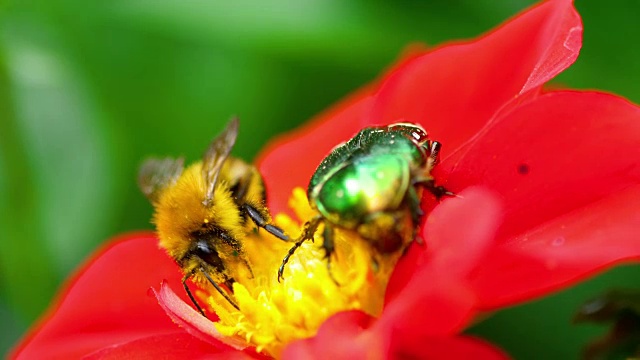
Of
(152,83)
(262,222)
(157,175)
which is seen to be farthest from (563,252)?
(152,83)

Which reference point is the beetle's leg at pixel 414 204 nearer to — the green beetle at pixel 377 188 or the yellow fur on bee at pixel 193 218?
the green beetle at pixel 377 188

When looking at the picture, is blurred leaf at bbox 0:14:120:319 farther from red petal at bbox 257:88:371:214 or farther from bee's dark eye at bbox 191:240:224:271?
bee's dark eye at bbox 191:240:224:271

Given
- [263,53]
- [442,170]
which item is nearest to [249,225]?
[442,170]

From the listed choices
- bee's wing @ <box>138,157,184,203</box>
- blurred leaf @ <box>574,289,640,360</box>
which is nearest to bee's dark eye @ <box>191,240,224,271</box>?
bee's wing @ <box>138,157,184,203</box>

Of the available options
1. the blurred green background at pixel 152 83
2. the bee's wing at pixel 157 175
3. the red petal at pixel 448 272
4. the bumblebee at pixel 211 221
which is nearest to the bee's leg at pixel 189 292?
the bumblebee at pixel 211 221

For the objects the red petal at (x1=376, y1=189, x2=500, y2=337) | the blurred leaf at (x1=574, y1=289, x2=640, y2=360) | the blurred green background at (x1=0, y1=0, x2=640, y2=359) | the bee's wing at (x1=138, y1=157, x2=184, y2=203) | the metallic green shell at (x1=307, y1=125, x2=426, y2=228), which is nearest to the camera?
the red petal at (x1=376, y1=189, x2=500, y2=337)

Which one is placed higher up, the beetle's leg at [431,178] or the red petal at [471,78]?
the red petal at [471,78]

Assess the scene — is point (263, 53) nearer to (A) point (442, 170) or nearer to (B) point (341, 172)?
(A) point (442, 170)
